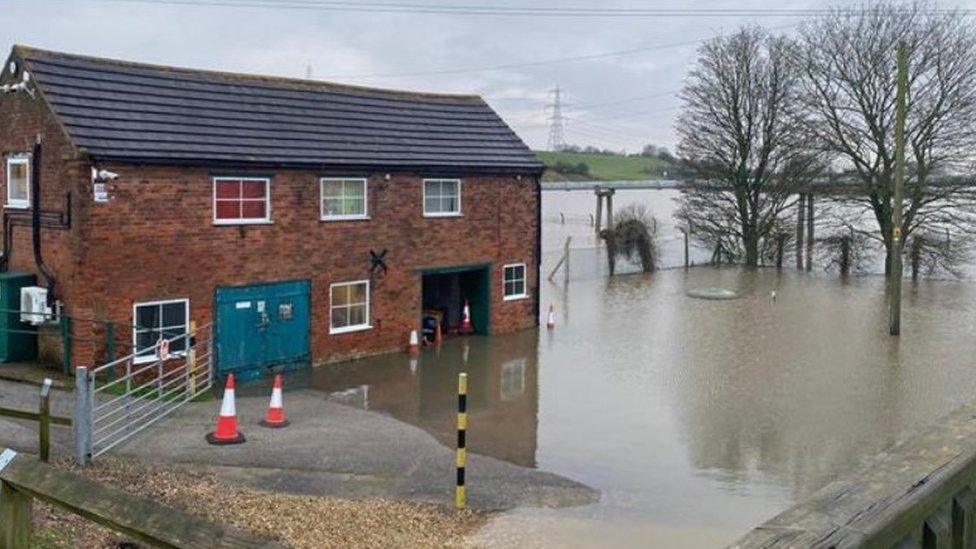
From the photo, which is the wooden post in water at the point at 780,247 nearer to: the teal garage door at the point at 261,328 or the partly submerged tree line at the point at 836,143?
the partly submerged tree line at the point at 836,143

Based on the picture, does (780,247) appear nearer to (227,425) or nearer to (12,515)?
(227,425)

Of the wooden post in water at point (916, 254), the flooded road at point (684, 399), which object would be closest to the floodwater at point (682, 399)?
the flooded road at point (684, 399)

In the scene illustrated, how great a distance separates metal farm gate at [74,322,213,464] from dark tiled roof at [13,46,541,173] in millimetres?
3473

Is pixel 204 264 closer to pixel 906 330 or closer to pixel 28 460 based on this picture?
pixel 28 460

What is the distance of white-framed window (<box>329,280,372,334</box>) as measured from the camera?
1917cm

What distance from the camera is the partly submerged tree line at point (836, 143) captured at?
33750mm

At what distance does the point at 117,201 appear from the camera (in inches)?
607

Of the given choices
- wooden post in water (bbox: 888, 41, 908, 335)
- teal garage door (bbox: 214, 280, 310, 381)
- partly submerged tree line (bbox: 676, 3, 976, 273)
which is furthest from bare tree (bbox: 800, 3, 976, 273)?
teal garage door (bbox: 214, 280, 310, 381)

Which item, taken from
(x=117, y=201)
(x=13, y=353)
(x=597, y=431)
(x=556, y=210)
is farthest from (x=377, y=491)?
(x=556, y=210)

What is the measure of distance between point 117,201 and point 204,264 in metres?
1.96

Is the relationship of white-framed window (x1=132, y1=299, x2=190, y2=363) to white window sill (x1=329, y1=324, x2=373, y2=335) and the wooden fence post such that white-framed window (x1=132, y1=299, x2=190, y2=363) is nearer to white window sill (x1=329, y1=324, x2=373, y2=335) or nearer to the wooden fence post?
white window sill (x1=329, y1=324, x2=373, y2=335)

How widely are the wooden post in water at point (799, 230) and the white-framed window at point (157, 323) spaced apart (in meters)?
28.6

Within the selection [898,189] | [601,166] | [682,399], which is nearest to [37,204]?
[682,399]

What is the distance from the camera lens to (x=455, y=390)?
54.2 feet
